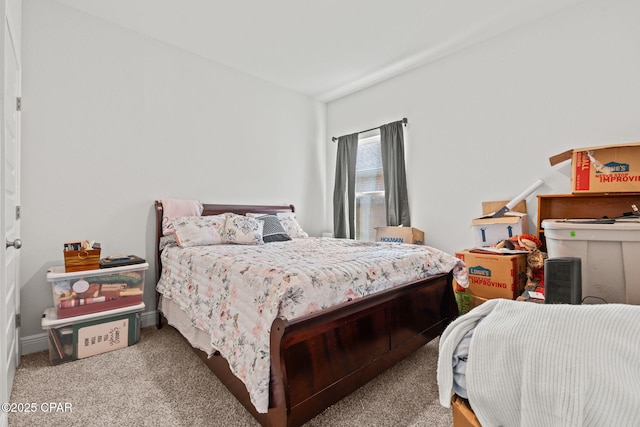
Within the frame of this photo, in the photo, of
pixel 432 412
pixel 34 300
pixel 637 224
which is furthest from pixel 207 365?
pixel 637 224

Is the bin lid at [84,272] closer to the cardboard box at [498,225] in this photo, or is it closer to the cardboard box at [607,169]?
the cardboard box at [498,225]

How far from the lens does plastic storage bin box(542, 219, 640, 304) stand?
1.26 metres

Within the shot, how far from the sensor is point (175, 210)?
2.91 meters

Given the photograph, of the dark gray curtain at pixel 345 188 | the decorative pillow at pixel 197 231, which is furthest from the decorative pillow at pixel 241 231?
the dark gray curtain at pixel 345 188

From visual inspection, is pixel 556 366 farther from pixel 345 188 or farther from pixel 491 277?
pixel 345 188

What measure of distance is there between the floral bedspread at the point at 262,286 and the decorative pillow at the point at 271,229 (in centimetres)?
80

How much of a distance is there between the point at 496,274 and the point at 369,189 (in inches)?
82.0

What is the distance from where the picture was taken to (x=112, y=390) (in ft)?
5.79

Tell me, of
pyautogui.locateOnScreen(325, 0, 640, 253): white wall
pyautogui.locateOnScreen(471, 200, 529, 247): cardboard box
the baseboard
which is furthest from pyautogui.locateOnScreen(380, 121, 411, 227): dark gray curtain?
the baseboard

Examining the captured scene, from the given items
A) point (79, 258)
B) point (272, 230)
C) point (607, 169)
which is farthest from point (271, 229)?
point (607, 169)

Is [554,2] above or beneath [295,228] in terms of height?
above

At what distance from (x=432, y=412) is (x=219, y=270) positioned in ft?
4.74

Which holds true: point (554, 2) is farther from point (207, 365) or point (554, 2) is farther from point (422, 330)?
point (207, 365)

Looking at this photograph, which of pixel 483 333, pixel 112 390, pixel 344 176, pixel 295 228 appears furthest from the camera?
pixel 344 176
